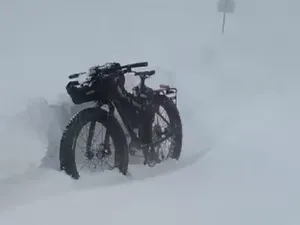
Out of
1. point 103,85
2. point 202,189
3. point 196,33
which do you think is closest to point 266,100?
point 196,33

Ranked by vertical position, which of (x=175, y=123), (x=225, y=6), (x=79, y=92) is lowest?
(x=175, y=123)

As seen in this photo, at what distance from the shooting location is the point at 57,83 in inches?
174

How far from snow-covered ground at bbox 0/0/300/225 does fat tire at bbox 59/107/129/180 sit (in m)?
0.09

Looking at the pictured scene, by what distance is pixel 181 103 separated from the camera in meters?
5.08

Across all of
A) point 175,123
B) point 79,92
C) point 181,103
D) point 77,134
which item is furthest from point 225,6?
point 77,134

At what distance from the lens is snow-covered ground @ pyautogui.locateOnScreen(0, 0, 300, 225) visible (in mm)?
3146

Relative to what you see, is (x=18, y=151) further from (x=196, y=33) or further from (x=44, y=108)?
(x=196, y=33)

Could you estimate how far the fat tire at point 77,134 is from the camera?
3259 millimetres

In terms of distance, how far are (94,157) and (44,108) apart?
643mm

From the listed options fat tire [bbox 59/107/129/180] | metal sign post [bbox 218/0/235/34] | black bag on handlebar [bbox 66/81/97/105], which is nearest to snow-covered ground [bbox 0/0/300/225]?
fat tire [bbox 59/107/129/180]

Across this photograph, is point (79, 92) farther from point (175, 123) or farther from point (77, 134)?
point (175, 123)

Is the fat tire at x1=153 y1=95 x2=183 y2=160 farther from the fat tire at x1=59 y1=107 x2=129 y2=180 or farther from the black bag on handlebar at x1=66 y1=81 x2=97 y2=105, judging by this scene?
the black bag on handlebar at x1=66 y1=81 x2=97 y2=105

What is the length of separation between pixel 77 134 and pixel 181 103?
203 centimetres

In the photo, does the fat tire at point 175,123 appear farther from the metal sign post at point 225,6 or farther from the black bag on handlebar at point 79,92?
the metal sign post at point 225,6
